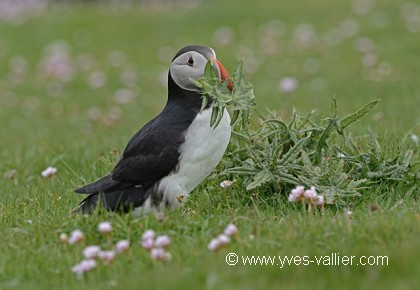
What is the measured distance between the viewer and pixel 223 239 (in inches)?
161

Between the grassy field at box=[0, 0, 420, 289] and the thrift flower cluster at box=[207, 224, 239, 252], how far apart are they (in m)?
0.05

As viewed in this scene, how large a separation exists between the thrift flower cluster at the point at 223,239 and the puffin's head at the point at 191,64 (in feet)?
4.04

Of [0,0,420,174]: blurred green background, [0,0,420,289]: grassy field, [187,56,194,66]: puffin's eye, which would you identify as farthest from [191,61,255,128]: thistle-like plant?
[0,0,420,174]: blurred green background

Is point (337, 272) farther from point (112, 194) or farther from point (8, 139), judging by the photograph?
point (8, 139)

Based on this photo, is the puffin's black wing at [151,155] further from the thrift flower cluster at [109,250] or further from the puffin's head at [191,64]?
the thrift flower cluster at [109,250]

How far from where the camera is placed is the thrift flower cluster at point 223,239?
13.4 feet

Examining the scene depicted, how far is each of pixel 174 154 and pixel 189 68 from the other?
0.56m

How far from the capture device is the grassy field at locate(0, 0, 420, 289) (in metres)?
4.09

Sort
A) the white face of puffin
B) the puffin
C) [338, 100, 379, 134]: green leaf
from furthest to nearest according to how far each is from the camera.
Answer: [338, 100, 379, 134]: green leaf
the white face of puffin
the puffin

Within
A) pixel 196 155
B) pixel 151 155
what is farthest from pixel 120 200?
pixel 196 155

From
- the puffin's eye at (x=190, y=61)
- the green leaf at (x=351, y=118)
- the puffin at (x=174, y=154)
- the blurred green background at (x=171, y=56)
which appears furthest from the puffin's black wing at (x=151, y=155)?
the blurred green background at (x=171, y=56)

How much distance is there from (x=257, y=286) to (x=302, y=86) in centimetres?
742

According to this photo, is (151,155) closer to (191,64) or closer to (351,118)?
(191,64)

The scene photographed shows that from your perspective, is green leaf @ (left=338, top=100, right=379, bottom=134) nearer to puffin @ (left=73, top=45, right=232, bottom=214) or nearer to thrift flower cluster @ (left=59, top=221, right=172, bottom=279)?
puffin @ (left=73, top=45, right=232, bottom=214)
